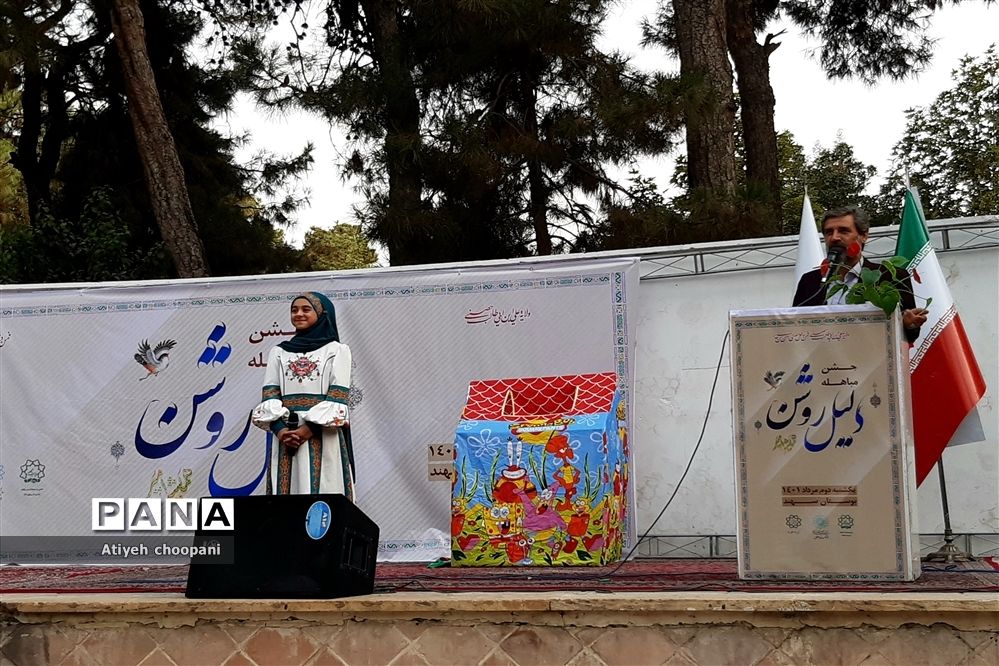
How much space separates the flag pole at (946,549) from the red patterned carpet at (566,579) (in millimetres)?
88

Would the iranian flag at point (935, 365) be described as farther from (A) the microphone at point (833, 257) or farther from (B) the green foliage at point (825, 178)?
(B) the green foliage at point (825, 178)

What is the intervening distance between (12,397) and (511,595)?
3933 mm

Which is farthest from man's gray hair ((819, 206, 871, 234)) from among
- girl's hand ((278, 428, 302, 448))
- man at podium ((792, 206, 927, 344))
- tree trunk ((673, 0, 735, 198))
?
tree trunk ((673, 0, 735, 198))

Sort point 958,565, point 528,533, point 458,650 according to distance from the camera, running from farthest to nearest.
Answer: point 528,533 < point 958,565 < point 458,650

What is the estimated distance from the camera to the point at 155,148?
349 inches

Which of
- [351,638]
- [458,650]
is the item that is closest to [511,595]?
[458,650]

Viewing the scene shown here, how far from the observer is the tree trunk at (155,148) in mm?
8789

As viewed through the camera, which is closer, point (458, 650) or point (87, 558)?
point (458, 650)

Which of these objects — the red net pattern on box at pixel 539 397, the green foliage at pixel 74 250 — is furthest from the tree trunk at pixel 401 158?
the red net pattern on box at pixel 539 397

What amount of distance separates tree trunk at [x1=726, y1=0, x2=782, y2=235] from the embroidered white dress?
239 inches

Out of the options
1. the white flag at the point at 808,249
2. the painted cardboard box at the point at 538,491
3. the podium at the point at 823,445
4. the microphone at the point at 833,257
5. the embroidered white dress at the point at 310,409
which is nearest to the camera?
the podium at the point at 823,445

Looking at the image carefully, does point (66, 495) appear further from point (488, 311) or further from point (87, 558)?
point (488, 311)

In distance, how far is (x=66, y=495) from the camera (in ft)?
19.7

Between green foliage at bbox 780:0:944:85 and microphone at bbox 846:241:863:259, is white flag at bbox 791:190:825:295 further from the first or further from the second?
green foliage at bbox 780:0:944:85
